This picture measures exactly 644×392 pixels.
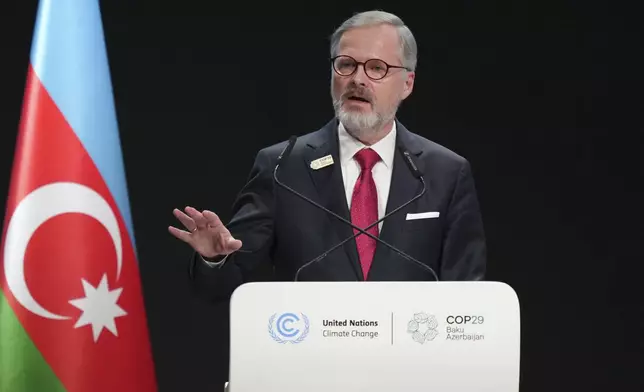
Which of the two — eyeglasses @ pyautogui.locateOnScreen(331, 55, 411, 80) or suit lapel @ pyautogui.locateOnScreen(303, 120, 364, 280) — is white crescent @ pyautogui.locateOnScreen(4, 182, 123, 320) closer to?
suit lapel @ pyautogui.locateOnScreen(303, 120, 364, 280)

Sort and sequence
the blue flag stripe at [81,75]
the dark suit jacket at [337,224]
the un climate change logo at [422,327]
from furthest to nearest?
the blue flag stripe at [81,75] → the dark suit jacket at [337,224] → the un climate change logo at [422,327]

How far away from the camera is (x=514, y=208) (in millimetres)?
3211

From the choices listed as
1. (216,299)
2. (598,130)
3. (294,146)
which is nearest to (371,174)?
(294,146)

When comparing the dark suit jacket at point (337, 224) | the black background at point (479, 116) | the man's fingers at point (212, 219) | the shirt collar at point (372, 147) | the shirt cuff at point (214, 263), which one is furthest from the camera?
the black background at point (479, 116)

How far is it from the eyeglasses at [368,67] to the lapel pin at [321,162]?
203mm

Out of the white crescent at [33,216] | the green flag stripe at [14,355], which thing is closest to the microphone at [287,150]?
the white crescent at [33,216]

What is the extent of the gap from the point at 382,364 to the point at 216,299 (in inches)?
20.9

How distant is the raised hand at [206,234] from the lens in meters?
1.59

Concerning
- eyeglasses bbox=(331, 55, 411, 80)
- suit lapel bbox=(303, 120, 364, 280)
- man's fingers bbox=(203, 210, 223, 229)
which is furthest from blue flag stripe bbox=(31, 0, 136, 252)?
man's fingers bbox=(203, 210, 223, 229)

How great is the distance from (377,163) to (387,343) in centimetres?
65

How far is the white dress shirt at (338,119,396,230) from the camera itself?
76.1 inches

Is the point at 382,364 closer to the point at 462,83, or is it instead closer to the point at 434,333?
the point at 434,333

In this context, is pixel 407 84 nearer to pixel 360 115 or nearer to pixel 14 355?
pixel 360 115

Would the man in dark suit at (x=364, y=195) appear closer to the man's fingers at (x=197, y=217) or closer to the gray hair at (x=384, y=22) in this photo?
the gray hair at (x=384, y=22)
